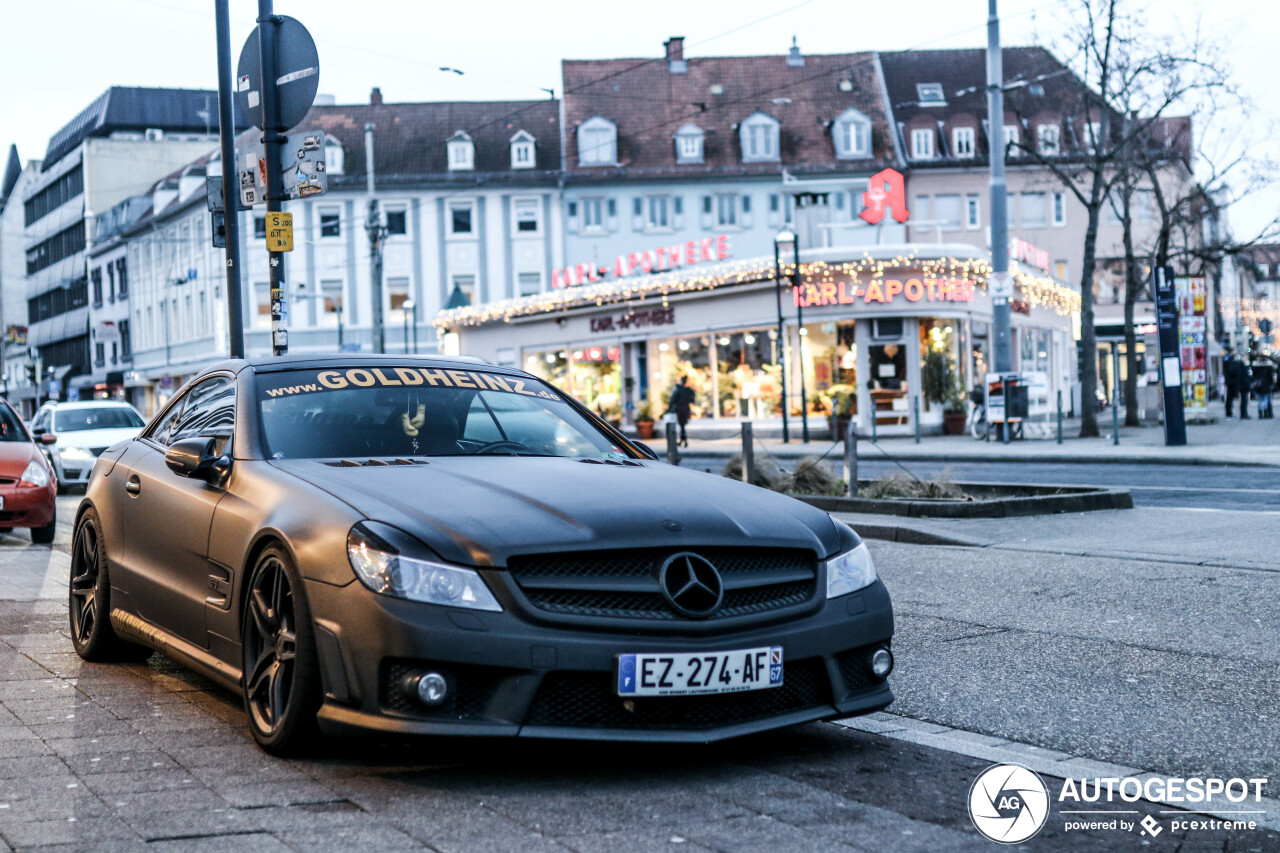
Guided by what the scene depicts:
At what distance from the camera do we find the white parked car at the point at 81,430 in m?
23.6

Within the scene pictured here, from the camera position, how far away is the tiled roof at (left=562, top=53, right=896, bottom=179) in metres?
61.2

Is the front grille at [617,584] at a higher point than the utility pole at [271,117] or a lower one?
lower

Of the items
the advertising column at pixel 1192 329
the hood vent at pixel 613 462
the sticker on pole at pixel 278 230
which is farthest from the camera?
the advertising column at pixel 1192 329

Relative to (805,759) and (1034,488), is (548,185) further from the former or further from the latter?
(805,759)

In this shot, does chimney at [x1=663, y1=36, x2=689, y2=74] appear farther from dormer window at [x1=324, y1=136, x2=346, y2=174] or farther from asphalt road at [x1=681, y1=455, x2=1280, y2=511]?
asphalt road at [x1=681, y1=455, x2=1280, y2=511]

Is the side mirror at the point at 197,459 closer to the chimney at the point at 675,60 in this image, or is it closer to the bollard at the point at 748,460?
the bollard at the point at 748,460

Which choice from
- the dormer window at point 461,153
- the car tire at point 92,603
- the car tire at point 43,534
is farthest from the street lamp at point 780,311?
the car tire at point 92,603

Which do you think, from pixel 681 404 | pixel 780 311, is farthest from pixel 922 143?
pixel 681 404

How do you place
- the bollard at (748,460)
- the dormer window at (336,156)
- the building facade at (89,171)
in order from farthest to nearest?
1. the building facade at (89,171)
2. the dormer window at (336,156)
3. the bollard at (748,460)

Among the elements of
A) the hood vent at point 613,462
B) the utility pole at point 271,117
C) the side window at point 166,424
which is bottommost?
the hood vent at point 613,462

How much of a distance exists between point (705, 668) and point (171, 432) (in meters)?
3.25

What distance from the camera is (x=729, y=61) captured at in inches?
2520

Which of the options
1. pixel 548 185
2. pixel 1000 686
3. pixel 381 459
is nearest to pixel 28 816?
pixel 381 459

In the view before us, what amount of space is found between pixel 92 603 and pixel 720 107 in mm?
57501
